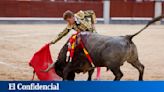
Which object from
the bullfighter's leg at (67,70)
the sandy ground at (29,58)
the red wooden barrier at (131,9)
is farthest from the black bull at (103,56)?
the red wooden barrier at (131,9)

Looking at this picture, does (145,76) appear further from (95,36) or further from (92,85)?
(92,85)

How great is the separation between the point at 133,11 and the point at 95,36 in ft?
62.3

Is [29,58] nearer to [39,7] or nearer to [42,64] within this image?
[42,64]

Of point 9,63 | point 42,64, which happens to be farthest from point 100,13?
point 42,64

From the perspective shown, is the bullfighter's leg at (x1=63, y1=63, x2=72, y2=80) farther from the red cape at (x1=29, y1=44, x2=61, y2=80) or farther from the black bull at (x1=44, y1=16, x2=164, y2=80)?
the red cape at (x1=29, y1=44, x2=61, y2=80)

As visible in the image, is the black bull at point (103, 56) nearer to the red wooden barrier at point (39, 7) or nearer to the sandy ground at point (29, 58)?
the sandy ground at point (29, 58)

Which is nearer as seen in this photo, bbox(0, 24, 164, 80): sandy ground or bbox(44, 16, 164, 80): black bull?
bbox(44, 16, 164, 80): black bull

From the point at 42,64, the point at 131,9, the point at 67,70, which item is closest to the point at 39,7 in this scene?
the point at 131,9

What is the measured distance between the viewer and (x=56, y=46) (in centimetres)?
1162

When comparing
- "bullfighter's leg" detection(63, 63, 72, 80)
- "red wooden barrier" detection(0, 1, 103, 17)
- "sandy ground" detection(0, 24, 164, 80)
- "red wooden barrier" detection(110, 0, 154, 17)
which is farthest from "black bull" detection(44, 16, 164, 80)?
"red wooden barrier" detection(110, 0, 154, 17)

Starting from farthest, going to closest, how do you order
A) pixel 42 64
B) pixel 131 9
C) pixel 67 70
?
pixel 131 9
pixel 42 64
pixel 67 70

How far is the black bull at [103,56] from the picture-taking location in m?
5.32

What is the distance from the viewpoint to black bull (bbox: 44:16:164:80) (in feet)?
17.4

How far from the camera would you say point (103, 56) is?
5.43 metres
